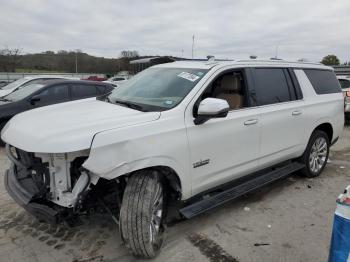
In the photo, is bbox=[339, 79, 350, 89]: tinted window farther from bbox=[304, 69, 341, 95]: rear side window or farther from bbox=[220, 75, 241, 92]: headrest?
bbox=[220, 75, 241, 92]: headrest

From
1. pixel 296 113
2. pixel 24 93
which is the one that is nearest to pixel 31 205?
pixel 296 113

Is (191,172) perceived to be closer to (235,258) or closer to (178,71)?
(235,258)

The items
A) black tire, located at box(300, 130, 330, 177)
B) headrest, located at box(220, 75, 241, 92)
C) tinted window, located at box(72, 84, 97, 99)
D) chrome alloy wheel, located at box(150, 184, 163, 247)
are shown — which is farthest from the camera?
tinted window, located at box(72, 84, 97, 99)

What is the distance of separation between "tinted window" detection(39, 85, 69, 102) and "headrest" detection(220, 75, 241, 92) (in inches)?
200

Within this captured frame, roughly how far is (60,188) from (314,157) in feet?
13.9

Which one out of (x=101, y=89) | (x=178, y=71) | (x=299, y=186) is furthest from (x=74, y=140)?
(x=101, y=89)

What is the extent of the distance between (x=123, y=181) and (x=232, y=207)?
1.82 meters

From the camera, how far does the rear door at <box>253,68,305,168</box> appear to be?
13.8 ft

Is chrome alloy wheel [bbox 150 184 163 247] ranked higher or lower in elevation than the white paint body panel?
lower

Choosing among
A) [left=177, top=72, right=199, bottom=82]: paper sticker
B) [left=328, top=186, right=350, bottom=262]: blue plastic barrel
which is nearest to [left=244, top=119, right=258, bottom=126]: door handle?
[left=177, top=72, right=199, bottom=82]: paper sticker

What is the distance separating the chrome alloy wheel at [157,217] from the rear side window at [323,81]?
11.0 feet

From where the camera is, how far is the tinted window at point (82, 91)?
8.14 m

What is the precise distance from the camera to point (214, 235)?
356 centimetres

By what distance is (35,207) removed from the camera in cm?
276
